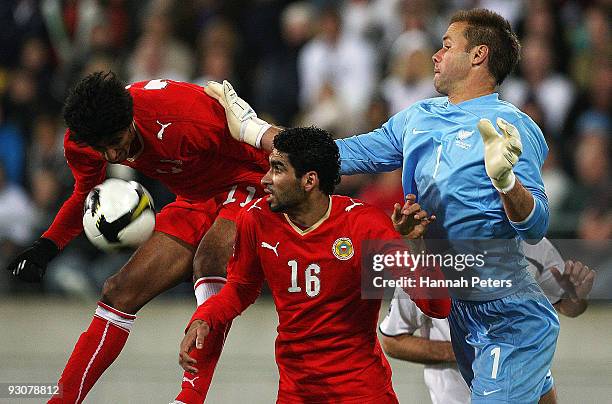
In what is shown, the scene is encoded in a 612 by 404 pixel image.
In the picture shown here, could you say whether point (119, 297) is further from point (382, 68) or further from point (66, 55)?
point (66, 55)

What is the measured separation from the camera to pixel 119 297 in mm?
5027

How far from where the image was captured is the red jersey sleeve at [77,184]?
4.97 meters

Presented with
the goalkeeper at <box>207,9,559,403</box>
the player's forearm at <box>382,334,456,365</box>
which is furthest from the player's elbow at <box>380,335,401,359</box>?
the goalkeeper at <box>207,9,559,403</box>

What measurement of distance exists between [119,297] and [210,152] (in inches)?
30.3

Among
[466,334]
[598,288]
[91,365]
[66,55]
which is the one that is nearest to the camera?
[466,334]

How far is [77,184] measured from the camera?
5.18 meters

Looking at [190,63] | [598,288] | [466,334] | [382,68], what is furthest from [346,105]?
[466,334]

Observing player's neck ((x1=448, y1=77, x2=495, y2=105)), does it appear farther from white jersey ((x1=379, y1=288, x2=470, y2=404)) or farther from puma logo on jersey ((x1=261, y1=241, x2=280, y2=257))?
white jersey ((x1=379, y1=288, x2=470, y2=404))

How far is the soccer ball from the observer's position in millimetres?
4770

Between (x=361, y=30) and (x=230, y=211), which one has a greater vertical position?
(x=230, y=211)

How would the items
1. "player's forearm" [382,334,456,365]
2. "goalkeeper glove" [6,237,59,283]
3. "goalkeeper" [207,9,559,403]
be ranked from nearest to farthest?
"goalkeeper" [207,9,559,403] → "goalkeeper glove" [6,237,59,283] → "player's forearm" [382,334,456,365]

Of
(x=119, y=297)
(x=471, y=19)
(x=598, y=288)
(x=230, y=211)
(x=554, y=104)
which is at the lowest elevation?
(x=598, y=288)

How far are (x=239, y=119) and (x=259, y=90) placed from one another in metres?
4.77

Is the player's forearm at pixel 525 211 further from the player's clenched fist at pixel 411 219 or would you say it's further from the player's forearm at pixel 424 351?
the player's forearm at pixel 424 351
